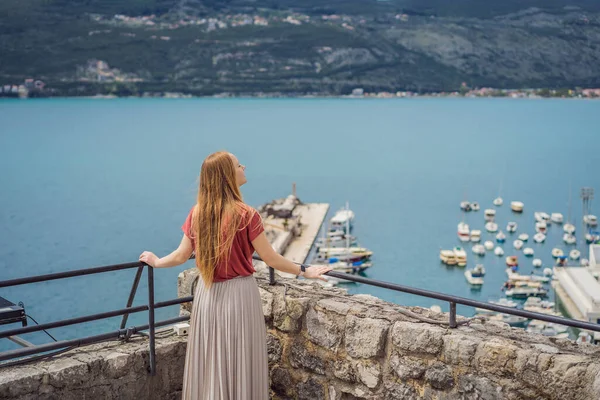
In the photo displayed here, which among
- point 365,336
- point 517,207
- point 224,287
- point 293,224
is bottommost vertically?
point 517,207

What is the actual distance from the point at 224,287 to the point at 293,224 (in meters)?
53.1

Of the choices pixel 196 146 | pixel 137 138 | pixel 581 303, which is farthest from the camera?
pixel 137 138

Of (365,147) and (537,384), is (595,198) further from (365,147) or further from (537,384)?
(537,384)

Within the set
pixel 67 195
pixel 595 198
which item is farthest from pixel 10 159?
pixel 595 198

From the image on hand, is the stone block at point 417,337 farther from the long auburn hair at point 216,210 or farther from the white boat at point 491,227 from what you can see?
the white boat at point 491,227

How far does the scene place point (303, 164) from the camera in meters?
98.5

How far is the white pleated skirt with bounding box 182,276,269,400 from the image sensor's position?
3.99 m

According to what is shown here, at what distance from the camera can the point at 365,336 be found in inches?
175

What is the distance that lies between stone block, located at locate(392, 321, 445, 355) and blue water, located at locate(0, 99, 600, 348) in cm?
300

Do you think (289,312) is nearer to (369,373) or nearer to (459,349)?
(369,373)

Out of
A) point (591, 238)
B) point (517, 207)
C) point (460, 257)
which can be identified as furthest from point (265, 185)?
point (591, 238)

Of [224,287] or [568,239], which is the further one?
[568,239]

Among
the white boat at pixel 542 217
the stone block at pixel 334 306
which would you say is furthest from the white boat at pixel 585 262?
the stone block at pixel 334 306

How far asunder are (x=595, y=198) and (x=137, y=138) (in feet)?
262
